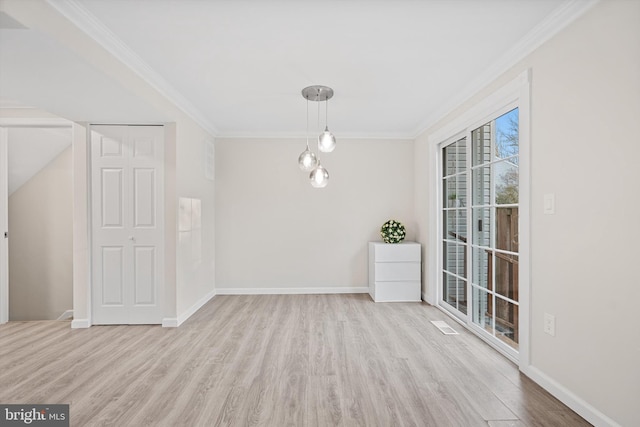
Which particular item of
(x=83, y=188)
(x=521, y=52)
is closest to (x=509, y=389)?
(x=521, y=52)

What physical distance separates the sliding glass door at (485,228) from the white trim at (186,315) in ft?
10.5

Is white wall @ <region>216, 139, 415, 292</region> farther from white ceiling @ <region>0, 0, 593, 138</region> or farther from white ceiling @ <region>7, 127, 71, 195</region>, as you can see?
white ceiling @ <region>7, 127, 71, 195</region>

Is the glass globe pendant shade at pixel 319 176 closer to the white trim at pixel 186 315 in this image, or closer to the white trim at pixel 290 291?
the white trim at pixel 186 315

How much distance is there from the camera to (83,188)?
12.7 feet

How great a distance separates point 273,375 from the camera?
2.67 m

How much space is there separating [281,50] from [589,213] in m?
2.37

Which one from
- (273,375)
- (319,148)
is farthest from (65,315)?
(319,148)

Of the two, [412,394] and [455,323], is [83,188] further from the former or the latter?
[455,323]

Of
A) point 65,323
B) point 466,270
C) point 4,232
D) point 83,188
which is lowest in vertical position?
point 65,323

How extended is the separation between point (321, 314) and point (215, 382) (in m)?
1.94

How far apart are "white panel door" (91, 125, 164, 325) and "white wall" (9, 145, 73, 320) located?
6.00 ft

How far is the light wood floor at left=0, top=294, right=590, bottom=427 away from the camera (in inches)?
84.1

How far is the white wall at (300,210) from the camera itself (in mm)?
5449

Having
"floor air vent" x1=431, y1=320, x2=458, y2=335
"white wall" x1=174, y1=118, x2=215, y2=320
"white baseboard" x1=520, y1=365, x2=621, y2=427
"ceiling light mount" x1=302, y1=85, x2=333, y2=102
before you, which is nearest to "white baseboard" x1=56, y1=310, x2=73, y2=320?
"white wall" x1=174, y1=118, x2=215, y2=320
